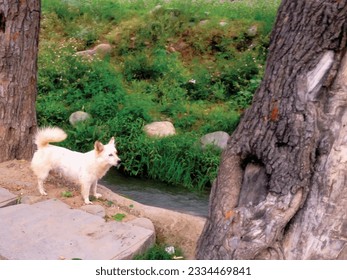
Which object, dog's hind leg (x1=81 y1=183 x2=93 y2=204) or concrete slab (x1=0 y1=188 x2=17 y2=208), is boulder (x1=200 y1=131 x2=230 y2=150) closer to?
dog's hind leg (x1=81 y1=183 x2=93 y2=204)

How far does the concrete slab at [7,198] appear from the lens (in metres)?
4.71

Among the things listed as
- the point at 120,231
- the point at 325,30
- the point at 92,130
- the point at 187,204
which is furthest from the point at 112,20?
the point at 325,30

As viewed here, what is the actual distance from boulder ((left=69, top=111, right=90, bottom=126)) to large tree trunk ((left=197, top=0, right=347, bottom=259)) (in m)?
6.03

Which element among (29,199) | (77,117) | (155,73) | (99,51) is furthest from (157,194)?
(99,51)

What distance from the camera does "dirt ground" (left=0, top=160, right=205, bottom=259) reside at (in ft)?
15.4

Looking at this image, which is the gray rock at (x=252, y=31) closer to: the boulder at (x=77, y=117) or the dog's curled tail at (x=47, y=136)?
the boulder at (x=77, y=117)

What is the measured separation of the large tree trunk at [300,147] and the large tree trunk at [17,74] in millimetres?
3355

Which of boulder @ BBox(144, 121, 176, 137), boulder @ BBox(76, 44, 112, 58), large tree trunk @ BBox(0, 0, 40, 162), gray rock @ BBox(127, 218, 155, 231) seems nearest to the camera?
gray rock @ BBox(127, 218, 155, 231)

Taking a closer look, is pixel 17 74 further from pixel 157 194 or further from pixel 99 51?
pixel 99 51

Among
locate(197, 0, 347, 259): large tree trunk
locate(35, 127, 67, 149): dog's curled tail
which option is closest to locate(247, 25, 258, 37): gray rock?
locate(35, 127, 67, 149): dog's curled tail

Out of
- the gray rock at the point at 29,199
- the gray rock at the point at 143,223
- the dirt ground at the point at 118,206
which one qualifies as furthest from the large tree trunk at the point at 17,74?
the gray rock at the point at 143,223

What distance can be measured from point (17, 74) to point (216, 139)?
3.63 meters

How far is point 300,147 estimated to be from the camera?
2977 millimetres

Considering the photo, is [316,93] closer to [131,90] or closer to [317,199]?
[317,199]
